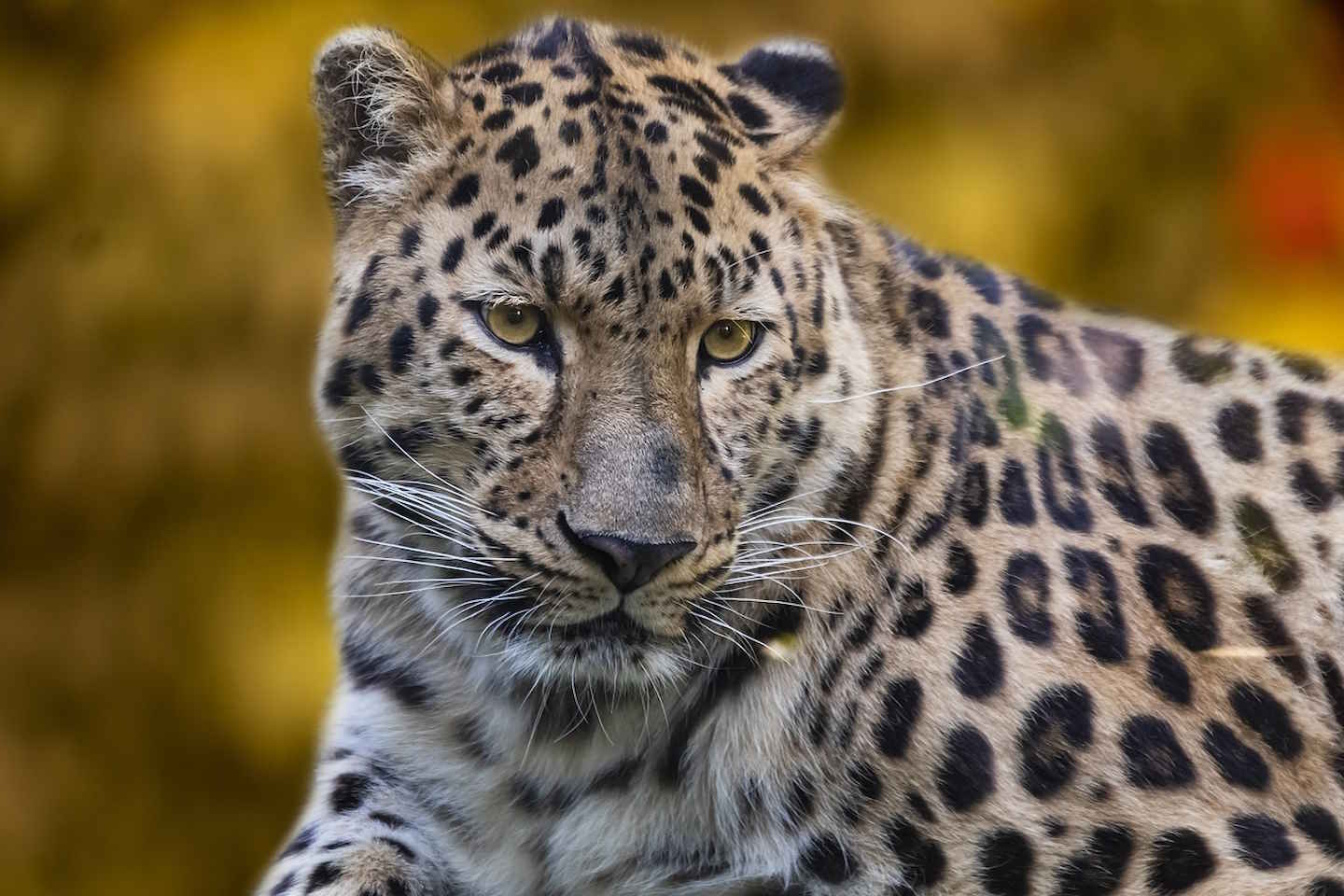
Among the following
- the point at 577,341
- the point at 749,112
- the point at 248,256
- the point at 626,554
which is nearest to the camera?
the point at 626,554

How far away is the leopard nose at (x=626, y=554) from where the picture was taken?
2082 millimetres

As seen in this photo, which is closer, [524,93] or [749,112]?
[524,93]

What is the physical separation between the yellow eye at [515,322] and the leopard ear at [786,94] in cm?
47

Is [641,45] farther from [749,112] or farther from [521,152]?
[521,152]

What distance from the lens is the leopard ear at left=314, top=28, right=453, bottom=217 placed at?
2.32m

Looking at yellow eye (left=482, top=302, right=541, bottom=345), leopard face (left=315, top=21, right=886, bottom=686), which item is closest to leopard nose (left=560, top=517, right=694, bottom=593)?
leopard face (left=315, top=21, right=886, bottom=686)

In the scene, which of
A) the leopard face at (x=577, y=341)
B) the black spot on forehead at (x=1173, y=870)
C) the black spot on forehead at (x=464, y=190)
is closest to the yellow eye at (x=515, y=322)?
the leopard face at (x=577, y=341)

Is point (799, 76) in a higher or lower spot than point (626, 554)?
higher

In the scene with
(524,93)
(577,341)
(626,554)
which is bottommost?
(626,554)

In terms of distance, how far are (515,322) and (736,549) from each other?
1.47 feet

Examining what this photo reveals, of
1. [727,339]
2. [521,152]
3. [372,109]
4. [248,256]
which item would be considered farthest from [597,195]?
[248,256]

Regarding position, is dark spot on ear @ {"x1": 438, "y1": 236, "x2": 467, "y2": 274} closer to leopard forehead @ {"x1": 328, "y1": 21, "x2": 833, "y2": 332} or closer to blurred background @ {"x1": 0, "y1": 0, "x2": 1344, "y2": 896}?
leopard forehead @ {"x1": 328, "y1": 21, "x2": 833, "y2": 332}

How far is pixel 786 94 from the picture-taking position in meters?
2.53

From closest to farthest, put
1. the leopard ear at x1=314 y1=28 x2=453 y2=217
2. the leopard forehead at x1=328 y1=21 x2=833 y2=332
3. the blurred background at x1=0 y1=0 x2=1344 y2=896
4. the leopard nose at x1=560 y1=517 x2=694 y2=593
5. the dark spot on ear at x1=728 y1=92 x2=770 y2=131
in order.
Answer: the leopard nose at x1=560 y1=517 x2=694 y2=593 < the leopard forehead at x1=328 y1=21 x2=833 y2=332 < the leopard ear at x1=314 y1=28 x2=453 y2=217 < the dark spot on ear at x1=728 y1=92 x2=770 y2=131 < the blurred background at x1=0 y1=0 x2=1344 y2=896
